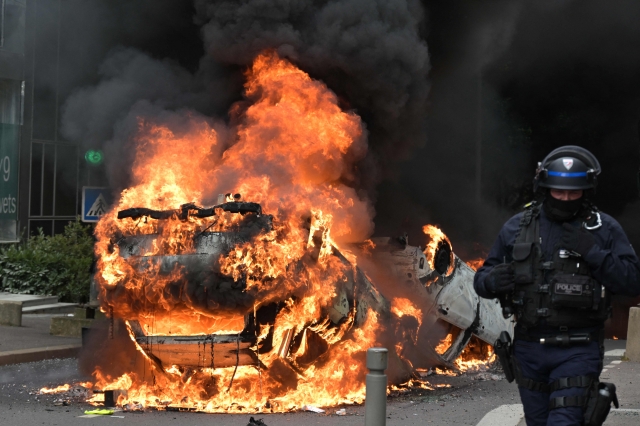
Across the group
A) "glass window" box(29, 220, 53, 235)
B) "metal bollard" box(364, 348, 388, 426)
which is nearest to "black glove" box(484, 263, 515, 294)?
"metal bollard" box(364, 348, 388, 426)

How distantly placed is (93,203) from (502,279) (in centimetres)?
753

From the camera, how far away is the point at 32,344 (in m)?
12.5

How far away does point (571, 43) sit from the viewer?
1816 centimetres

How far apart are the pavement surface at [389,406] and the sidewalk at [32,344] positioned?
5.2 inches

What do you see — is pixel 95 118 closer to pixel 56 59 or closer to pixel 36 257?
pixel 36 257

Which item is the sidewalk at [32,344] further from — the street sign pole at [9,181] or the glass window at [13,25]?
the glass window at [13,25]

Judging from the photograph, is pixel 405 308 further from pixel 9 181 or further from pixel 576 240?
pixel 9 181

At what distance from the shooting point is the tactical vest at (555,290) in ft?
16.3

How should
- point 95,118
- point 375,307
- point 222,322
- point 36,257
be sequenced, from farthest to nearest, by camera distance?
point 36,257 < point 95,118 < point 375,307 < point 222,322

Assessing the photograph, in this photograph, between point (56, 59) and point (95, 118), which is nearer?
point (95, 118)

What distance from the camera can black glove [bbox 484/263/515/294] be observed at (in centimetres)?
513

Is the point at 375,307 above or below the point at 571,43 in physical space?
below

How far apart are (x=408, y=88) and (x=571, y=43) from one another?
6.37 metres

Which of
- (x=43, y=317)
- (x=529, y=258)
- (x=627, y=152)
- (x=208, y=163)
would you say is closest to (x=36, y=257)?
(x=43, y=317)
